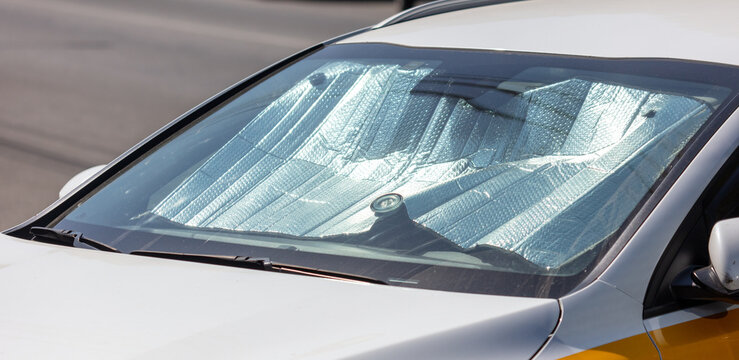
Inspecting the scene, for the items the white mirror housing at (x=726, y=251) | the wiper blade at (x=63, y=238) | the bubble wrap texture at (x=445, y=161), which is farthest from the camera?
the wiper blade at (x=63, y=238)

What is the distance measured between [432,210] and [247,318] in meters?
0.65

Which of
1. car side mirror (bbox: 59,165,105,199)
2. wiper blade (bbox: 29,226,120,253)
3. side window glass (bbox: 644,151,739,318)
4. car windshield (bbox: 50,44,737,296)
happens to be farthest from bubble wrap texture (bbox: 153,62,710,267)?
car side mirror (bbox: 59,165,105,199)

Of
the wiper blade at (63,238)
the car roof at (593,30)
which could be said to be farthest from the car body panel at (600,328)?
the wiper blade at (63,238)

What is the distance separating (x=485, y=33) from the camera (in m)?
2.75

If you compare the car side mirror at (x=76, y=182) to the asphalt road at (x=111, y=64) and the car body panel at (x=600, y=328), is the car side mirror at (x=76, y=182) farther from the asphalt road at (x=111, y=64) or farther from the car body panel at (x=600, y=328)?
the asphalt road at (x=111, y=64)

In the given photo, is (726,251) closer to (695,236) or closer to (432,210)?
(695,236)

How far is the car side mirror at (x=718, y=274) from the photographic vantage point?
185 cm

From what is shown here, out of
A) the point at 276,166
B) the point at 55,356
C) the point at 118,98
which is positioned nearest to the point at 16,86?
the point at 118,98

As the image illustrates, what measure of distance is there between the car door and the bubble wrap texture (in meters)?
0.13

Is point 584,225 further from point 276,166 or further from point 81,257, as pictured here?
point 81,257

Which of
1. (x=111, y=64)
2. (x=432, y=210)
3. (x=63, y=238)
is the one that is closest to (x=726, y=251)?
(x=432, y=210)

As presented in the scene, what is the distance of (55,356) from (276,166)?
1.06 m

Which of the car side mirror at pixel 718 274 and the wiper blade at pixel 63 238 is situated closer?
the car side mirror at pixel 718 274

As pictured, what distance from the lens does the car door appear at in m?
1.88
